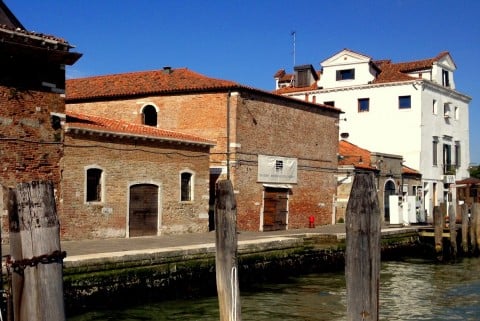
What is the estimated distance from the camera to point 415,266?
19516 mm

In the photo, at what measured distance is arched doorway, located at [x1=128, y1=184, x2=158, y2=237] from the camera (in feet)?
59.8

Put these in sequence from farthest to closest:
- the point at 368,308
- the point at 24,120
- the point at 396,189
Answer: the point at 396,189, the point at 24,120, the point at 368,308

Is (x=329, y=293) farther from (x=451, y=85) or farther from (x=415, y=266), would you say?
(x=451, y=85)

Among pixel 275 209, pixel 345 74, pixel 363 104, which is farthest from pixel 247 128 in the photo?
pixel 345 74

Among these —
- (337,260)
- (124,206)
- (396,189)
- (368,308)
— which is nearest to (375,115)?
(396,189)

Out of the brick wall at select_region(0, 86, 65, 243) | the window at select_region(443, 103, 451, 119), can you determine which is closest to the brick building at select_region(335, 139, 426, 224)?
the window at select_region(443, 103, 451, 119)

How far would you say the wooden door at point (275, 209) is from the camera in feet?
77.5

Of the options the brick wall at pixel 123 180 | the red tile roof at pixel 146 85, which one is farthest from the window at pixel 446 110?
the brick wall at pixel 123 180

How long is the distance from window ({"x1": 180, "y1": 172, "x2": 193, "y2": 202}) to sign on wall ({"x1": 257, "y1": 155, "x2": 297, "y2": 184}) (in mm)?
3759

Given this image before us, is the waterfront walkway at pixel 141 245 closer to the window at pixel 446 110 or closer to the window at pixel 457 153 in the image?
the window at pixel 446 110

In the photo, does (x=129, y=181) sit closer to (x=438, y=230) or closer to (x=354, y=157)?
(x=438, y=230)

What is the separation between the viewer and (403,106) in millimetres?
34812

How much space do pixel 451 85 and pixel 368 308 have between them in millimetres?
36514

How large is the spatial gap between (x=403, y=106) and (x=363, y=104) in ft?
7.95
